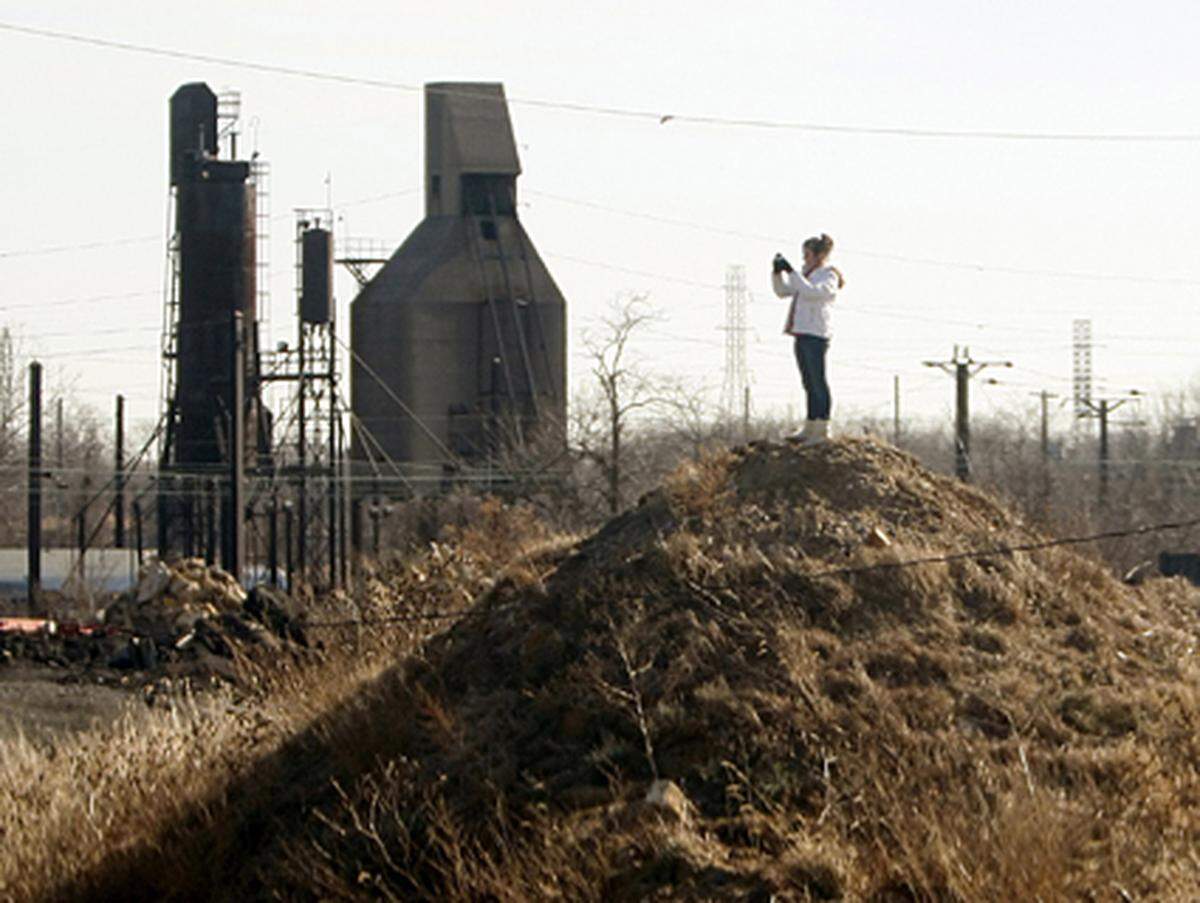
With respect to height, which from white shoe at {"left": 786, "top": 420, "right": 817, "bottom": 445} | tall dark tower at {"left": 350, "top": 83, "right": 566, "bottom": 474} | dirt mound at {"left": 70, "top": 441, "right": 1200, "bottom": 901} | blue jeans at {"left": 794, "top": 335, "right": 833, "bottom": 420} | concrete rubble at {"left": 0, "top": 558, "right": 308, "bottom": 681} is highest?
tall dark tower at {"left": 350, "top": 83, "right": 566, "bottom": 474}


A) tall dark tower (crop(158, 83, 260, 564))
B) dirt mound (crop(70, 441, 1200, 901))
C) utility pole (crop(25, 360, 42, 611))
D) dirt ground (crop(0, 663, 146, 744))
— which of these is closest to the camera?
dirt mound (crop(70, 441, 1200, 901))

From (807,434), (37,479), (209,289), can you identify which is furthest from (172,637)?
(209,289)

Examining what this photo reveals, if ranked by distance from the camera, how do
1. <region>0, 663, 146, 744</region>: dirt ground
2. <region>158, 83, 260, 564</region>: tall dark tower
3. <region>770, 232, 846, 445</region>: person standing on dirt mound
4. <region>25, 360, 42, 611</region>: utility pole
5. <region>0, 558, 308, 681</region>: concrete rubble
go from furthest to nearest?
<region>158, 83, 260, 564</region>: tall dark tower
<region>25, 360, 42, 611</region>: utility pole
<region>0, 558, 308, 681</region>: concrete rubble
<region>0, 663, 146, 744</region>: dirt ground
<region>770, 232, 846, 445</region>: person standing on dirt mound

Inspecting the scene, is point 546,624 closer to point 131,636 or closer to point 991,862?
point 991,862

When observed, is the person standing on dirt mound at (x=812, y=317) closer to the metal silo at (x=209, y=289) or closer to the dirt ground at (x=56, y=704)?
the dirt ground at (x=56, y=704)

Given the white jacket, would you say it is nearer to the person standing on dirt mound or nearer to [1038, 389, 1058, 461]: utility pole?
the person standing on dirt mound

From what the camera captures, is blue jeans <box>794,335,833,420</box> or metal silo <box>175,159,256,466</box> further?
metal silo <box>175,159,256,466</box>

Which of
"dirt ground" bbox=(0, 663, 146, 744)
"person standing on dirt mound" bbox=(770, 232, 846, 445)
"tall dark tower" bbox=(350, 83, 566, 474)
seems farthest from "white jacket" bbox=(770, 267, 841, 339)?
"tall dark tower" bbox=(350, 83, 566, 474)

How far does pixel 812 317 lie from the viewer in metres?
16.2

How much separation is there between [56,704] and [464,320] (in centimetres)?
4256

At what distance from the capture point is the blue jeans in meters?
16.3

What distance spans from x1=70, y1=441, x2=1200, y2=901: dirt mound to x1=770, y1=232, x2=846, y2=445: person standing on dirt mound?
0.72 m

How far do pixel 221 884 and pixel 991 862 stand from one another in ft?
17.0

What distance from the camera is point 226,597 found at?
39438 millimetres
